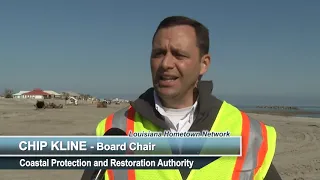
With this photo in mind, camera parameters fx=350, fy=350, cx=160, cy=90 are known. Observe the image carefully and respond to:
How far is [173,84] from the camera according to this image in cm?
213

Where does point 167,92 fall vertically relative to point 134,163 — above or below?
above

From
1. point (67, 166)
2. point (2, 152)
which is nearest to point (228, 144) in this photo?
point (67, 166)

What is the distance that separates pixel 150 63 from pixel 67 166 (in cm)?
93

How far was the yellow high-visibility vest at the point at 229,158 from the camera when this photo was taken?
208cm

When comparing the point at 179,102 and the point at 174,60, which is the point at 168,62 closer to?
the point at 174,60

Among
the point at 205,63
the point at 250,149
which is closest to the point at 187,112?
the point at 205,63

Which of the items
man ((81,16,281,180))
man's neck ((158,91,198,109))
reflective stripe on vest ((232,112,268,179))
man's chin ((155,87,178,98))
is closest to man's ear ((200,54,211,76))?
man ((81,16,281,180))

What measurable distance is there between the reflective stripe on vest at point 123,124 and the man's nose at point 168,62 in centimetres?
42

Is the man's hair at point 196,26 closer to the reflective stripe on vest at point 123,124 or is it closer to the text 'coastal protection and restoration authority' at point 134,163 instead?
the reflective stripe on vest at point 123,124

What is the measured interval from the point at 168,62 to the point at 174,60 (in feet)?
0.13

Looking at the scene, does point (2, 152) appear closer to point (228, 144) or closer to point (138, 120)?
point (138, 120)

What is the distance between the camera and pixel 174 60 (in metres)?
2.11

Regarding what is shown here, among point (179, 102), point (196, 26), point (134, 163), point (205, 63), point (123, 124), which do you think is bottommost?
point (134, 163)

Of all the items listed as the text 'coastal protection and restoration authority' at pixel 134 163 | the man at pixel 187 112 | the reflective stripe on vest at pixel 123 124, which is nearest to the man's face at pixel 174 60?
the man at pixel 187 112
